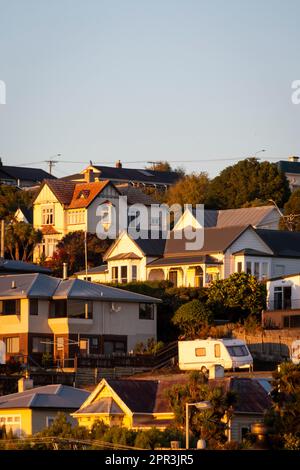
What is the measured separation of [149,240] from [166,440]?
174ft

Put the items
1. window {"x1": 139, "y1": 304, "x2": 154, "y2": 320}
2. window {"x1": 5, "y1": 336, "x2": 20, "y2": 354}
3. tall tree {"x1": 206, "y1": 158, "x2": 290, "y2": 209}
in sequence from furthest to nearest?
1. tall tree {"x1": 206, "y1": 158, "x2": 290, "y2": 209}
2. window {"x1": 139, "y1": 304, "x2": 154, "y2": 320}
3. window {"x1": 5, "y1": 336, "x2": 20, "y2": 354}

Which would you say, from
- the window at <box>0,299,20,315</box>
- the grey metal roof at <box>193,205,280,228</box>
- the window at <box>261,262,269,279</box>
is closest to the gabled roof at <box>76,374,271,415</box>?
the window at <box>0,299,20,315</box>

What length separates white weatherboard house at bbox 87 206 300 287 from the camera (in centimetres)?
9431

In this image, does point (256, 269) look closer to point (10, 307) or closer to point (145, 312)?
point (145, 312)

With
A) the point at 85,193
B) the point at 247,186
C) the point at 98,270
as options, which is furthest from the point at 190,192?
the point at 98,270

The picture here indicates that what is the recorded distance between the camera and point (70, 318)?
8456 centimetres

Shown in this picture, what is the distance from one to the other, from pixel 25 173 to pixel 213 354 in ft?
335

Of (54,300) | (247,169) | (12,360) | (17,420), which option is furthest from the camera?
(247,169)

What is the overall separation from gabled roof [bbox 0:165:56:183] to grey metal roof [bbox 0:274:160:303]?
8315 centimetres

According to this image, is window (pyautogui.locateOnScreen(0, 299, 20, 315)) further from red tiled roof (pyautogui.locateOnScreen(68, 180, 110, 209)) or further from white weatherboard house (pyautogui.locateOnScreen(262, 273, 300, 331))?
red tiled roof (pyautogui.locateOnScreen(68, 180, 110, 209))

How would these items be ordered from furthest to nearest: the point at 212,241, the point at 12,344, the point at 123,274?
the point at 123,274 → the point at 212,241 → the point at 12,344
